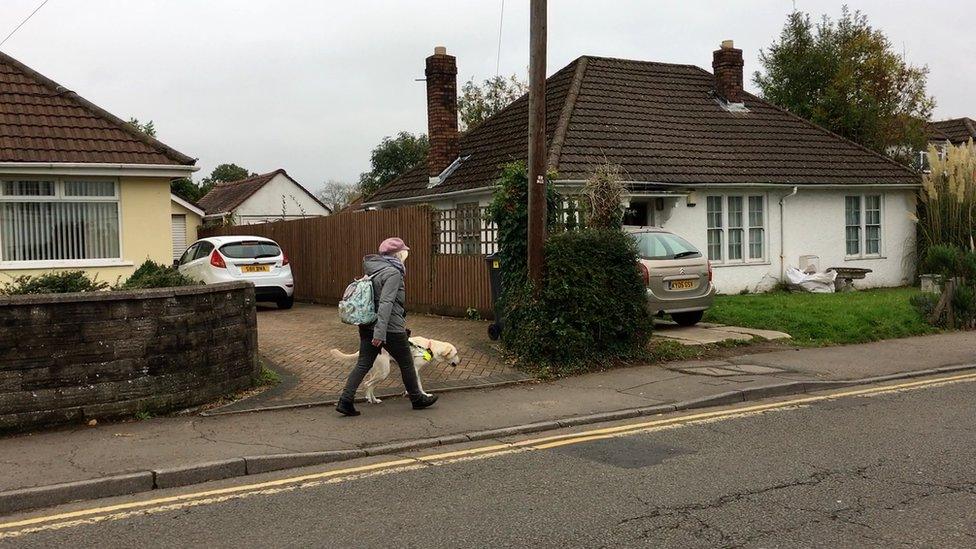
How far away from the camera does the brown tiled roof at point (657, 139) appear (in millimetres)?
16969

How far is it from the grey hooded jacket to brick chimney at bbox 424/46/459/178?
11.6 m

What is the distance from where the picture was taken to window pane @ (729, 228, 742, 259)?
1816cm

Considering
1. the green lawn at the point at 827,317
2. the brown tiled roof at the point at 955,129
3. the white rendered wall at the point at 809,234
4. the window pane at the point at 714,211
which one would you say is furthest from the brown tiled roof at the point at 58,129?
the brown tiled roof at the point at 955,129

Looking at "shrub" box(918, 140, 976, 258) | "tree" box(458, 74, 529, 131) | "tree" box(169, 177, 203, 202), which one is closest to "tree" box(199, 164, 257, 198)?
"tree" box(169, 177, 203, 202)

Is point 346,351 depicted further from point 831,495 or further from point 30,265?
point 831,495

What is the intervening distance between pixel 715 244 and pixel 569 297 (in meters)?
8.91

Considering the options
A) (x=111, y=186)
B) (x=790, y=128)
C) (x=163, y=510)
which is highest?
(x=790, y=128)

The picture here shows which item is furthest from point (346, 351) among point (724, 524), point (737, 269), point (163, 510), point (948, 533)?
point (737, 269)

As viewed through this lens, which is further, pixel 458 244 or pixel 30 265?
pixel 458 244

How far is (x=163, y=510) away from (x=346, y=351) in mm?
5925

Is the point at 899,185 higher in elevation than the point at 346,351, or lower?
higher

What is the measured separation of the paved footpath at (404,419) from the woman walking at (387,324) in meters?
0.32

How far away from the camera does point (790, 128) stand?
20.8 meters

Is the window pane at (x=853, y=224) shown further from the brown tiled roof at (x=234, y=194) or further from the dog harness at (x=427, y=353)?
the brown tiled roof at (x=234, y=194)
